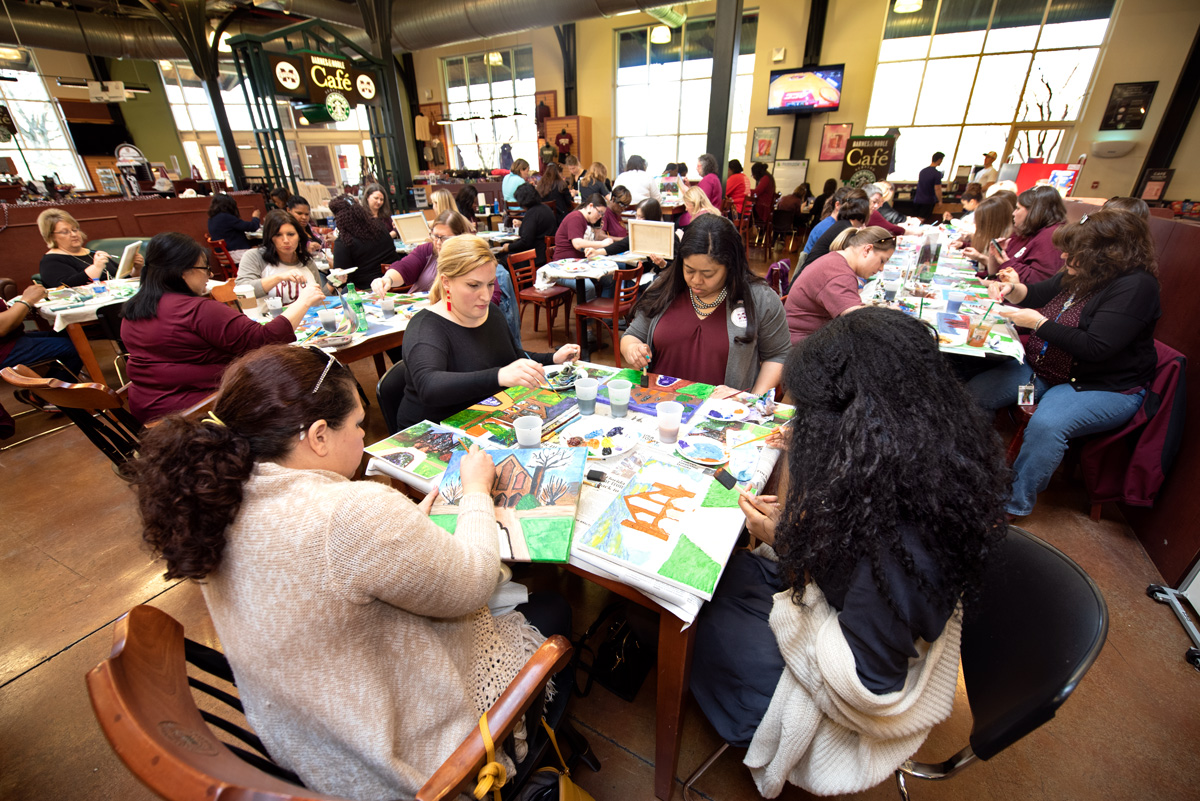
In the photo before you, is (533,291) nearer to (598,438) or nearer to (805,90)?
(598,438)

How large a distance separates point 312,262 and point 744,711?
4203mm

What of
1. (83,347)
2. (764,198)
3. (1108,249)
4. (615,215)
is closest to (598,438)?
(1108,249)

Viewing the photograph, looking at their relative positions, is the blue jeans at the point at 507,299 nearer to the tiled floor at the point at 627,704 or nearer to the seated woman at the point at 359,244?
the seated woman at the point at 359,244

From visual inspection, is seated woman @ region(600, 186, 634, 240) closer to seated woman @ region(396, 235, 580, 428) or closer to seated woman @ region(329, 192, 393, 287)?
seated woman @ region(329, 192, 393, 287)

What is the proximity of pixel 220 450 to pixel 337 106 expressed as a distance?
30.6 feet

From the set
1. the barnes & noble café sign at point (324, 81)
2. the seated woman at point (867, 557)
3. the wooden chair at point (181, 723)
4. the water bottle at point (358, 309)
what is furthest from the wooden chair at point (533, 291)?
the barnes & noble café sign at point (324, 81)

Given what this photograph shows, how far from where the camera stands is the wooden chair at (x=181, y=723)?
23.3 inches

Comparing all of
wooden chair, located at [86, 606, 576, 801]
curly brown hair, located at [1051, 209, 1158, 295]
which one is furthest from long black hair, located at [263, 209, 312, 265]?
curly brown hair, located at [1051, 209, 1158, 295]

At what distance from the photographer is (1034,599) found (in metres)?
1.04

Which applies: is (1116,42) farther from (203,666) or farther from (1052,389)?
(203,666)

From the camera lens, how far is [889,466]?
0.96m

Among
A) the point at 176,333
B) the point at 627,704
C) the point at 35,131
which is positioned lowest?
the point at 627,704

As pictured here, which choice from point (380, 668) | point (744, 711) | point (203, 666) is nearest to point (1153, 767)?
point (744, 711)

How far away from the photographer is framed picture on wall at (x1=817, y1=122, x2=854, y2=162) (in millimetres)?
10203
